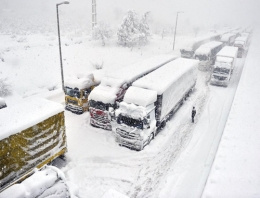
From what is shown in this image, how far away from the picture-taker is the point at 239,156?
1208cm

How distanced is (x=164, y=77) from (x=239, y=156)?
667 centimetres

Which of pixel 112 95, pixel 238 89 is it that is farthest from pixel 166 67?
pixel 238 89

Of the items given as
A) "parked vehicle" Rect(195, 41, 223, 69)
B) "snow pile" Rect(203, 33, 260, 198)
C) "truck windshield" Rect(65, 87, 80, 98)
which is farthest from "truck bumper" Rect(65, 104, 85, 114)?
"parked vehicle" Rect(195, 41, 223, 69)

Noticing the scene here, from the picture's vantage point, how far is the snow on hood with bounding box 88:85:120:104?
46.4 feet

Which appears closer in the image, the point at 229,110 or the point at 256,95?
the point at 229,110

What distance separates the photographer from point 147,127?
41.4 ft

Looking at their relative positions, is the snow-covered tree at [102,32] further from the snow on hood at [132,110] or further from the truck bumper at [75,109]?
the snow on hood at [132,110]

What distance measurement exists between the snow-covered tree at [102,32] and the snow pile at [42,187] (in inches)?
1249

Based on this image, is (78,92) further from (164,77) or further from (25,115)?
(25,115)

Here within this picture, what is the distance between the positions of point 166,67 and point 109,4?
139m

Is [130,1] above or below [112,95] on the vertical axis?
above

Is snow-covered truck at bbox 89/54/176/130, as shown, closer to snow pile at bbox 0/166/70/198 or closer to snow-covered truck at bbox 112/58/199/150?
snow-covered truck at bbox 112/58/199/150

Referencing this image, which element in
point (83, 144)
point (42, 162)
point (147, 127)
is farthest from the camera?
point (83, 144)

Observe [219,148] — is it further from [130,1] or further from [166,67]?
[130,1]
